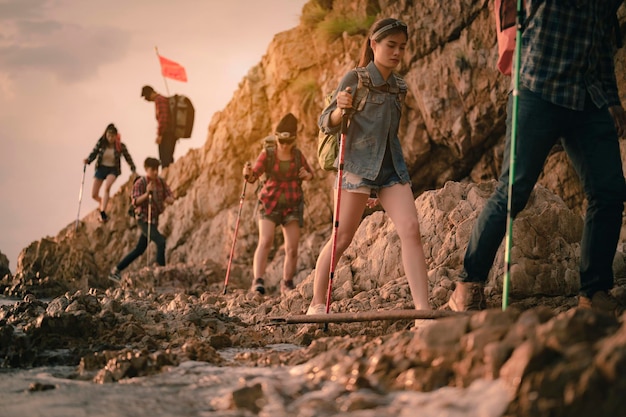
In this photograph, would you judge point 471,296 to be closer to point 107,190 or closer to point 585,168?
point 585,168

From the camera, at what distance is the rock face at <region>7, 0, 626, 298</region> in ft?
24.2

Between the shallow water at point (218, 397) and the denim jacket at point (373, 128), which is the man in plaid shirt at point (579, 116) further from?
the shallow water at point (218, 397)

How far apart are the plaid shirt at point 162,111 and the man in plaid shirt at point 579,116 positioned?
16.9 meters

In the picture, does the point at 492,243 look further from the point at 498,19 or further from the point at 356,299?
the point at 356,299

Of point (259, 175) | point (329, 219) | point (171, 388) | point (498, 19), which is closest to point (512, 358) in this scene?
point (171, 388)

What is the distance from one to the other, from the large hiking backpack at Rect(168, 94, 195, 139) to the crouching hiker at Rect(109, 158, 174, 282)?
614cm

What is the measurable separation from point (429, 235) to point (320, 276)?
232cm

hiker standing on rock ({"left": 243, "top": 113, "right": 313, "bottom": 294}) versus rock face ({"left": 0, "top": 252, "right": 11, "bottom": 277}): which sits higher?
hiker standing on rock ({"left": 243, "top": 113, "right": 313, "bottom": 294})

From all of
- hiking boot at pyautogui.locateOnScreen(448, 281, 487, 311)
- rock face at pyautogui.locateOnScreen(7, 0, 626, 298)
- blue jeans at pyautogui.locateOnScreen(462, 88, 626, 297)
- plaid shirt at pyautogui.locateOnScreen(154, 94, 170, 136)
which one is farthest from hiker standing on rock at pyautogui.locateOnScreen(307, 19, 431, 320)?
plaid shirt at pyautogui.locateOnScreen(154, 94, 170, 136)

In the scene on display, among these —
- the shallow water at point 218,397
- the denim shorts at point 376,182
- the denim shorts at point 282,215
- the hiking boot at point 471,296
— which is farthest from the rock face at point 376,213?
the shallow water at point 218,397

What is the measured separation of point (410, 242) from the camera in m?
5.54

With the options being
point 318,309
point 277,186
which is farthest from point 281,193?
point 318,309

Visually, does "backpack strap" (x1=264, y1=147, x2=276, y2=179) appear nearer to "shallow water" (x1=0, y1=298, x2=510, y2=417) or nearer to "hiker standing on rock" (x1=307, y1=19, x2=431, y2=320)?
"hiker standing on rock" (x1=307, y1=19, x2=431, y2=320)

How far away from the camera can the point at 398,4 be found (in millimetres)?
16328
